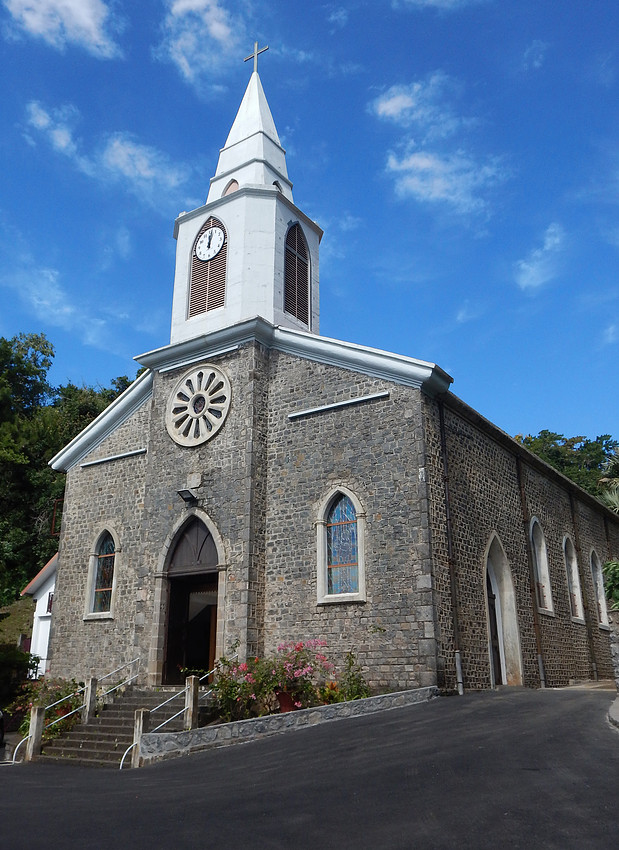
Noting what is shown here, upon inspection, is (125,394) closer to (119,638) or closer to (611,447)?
(119,638)

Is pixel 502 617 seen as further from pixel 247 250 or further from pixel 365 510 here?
pixel 247 250

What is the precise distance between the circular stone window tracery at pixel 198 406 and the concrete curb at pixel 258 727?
23.4 feet

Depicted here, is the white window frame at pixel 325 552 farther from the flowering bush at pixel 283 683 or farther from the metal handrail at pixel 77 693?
the metal handrail at pixel 77 693

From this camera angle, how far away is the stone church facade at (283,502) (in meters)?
14.5

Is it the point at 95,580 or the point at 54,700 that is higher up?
the point at 95,580

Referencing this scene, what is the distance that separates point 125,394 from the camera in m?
20.0

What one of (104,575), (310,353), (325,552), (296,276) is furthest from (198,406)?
(104,575)

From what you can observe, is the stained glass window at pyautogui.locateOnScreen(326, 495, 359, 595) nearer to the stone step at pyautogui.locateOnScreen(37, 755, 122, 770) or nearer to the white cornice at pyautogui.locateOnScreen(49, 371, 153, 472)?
the stone step at pyautogui.locateOnScreen(37, 755, 122, 770)

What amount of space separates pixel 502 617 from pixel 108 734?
9.55 meters

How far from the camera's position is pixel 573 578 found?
23172mm

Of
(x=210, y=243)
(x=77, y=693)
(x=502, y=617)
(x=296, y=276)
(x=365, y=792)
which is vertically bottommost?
(x=365, y=792)

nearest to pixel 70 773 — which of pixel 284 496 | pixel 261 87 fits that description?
pixel 284 496

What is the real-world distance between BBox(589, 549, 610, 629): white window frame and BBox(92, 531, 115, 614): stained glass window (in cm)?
1635

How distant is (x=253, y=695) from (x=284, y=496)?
14.6 feet
